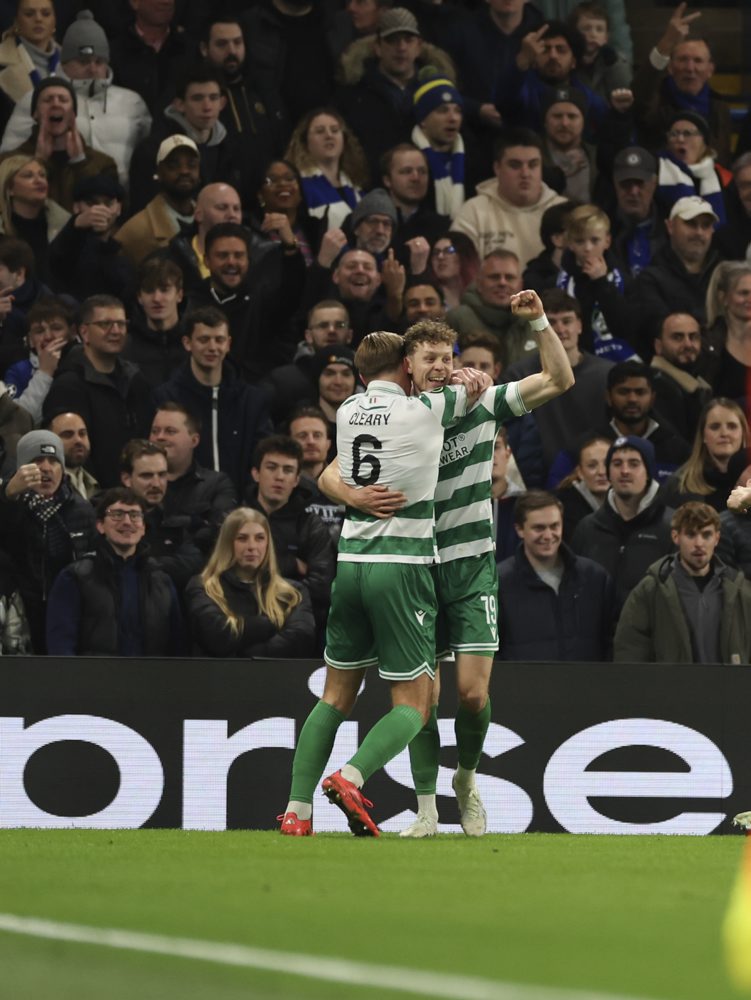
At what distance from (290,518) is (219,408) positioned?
4.21 ft

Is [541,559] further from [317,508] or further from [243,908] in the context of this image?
[243,908]

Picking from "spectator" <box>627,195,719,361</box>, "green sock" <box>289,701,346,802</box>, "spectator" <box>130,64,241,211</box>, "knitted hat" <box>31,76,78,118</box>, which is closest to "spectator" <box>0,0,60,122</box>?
"knitted hat" <box>31,76,78,118</box>

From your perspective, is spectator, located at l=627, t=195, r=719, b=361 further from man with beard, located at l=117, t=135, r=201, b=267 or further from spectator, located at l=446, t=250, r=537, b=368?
man with beard, located at l=117, t=135, r=201, b=267

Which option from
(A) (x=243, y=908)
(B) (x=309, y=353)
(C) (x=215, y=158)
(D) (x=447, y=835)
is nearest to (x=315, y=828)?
(D) (x=447, y=835)

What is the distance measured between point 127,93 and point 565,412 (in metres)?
4.37

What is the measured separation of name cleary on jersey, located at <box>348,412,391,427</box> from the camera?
8625 millimetres

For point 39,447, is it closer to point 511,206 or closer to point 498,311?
point 498,311

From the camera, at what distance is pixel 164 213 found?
48.3 ft

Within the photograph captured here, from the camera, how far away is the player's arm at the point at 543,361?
28.7 feet

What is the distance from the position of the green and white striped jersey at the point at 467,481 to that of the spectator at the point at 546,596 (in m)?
2.93

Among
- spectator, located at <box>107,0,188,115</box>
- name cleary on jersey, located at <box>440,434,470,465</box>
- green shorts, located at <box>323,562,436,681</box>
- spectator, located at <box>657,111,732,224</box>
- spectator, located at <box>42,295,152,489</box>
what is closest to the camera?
green shorts, located at <box>323,562,436,681</box>

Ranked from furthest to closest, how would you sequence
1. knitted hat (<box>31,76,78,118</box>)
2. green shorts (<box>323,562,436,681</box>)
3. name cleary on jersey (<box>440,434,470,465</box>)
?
knitted hat (<box>31,76,78,118</box>), name cleary on jersey (<box>440,434,470,465</box>), green shorts (<box>323,562,436,681</box>)

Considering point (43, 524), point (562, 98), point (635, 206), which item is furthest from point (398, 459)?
point (562, 98)

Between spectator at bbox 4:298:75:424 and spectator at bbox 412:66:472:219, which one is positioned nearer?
spectator at bbox 4:298:75:424
